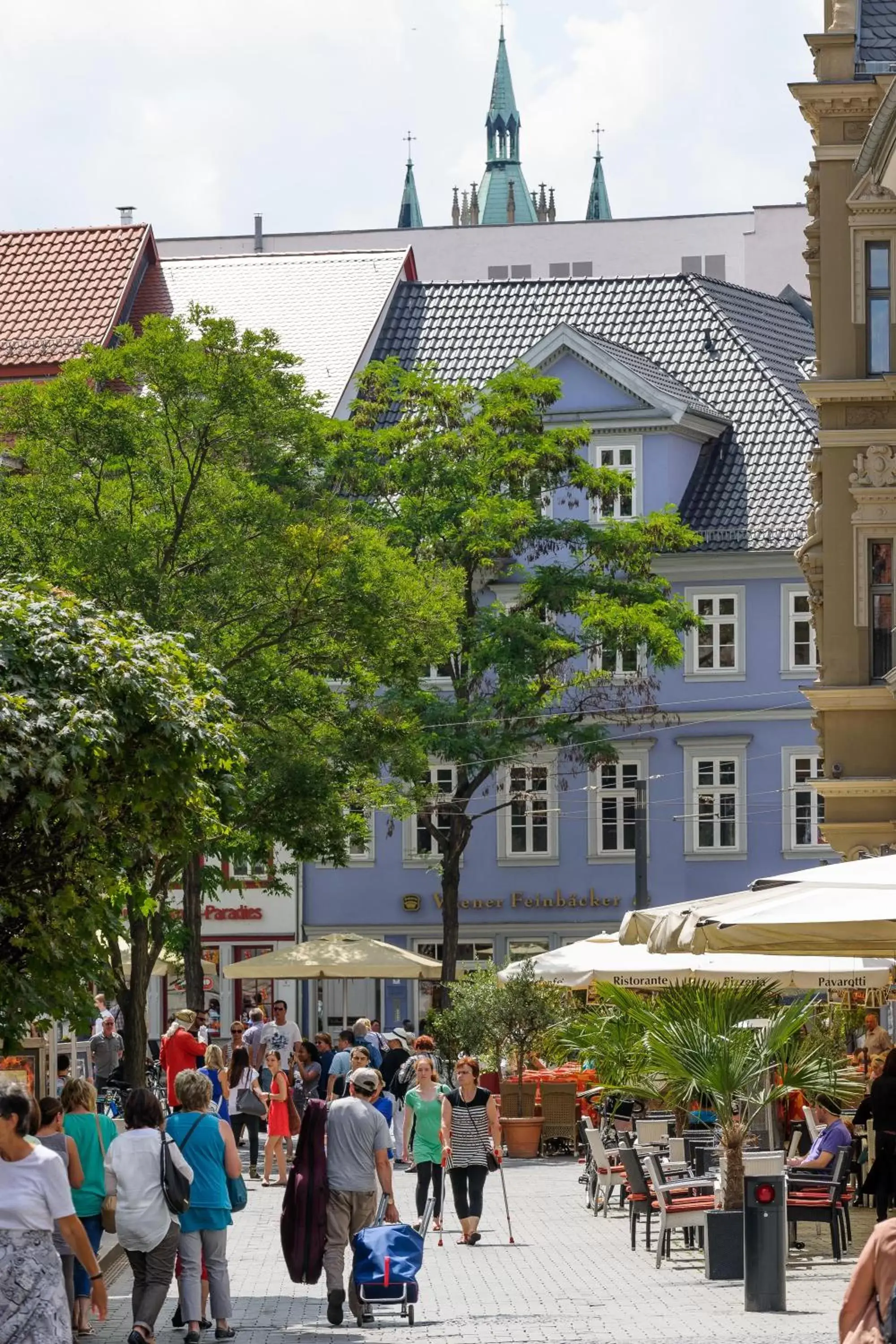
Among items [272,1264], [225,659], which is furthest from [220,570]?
[272,1264]

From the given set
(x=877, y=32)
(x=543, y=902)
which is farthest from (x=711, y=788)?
(x=877, y=32)

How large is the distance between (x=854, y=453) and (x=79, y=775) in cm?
2152

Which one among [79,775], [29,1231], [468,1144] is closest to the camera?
[29,1231]

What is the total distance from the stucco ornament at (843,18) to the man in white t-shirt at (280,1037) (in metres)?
15.5

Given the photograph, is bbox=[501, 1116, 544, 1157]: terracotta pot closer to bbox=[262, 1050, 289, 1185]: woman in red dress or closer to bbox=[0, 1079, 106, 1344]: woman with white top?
bbox=[262, 1050, 289, 1185]: woman in red dress

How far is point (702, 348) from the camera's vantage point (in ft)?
193

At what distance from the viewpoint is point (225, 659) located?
1345 inches

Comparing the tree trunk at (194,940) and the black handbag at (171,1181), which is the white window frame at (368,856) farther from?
the black handbag at (171,1181)

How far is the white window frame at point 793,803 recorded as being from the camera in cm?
5353

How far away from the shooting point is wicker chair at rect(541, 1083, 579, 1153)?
34.4 meters

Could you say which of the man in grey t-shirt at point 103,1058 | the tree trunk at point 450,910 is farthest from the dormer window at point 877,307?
the tree trunk at point 450,910

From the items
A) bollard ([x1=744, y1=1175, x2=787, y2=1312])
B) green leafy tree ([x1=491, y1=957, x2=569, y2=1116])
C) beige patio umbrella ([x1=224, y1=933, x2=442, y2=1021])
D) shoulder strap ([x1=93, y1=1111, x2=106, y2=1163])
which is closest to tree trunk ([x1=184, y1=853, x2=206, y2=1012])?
beige patio umbrella ([x1=224, y1=933, x2=442, y2=1021])

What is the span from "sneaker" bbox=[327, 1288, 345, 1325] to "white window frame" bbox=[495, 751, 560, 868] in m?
37.4

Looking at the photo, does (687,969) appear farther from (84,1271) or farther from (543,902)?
(543,902)
